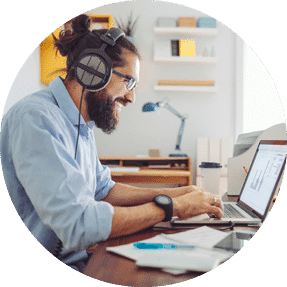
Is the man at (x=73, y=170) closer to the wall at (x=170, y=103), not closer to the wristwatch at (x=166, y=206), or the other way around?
the wristwatch at (x=166, y=206)

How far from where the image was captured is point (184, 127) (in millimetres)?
1599

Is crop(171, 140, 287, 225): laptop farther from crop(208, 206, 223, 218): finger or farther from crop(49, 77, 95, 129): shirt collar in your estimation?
crop(49, 77, 95, 129): shirt collar

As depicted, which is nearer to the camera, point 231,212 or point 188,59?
point 231,212

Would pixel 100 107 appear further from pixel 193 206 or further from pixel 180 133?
pixel 180 133

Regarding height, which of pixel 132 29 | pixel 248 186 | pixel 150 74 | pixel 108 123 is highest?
pixel 132 29

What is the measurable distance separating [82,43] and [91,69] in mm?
193

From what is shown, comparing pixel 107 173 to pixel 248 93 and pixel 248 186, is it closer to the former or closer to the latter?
pixel 248 186

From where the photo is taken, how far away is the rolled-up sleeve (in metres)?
0.53

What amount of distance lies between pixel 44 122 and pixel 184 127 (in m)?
1.13

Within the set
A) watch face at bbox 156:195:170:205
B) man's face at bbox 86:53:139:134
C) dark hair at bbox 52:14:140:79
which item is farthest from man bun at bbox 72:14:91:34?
watch face at bbox 156:195:170:205

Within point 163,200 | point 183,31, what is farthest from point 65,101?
point 183,31

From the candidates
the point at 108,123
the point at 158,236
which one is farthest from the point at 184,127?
the point at 158,236

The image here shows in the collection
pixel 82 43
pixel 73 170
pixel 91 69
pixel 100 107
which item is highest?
pixel 82 43

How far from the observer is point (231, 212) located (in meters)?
0.79
